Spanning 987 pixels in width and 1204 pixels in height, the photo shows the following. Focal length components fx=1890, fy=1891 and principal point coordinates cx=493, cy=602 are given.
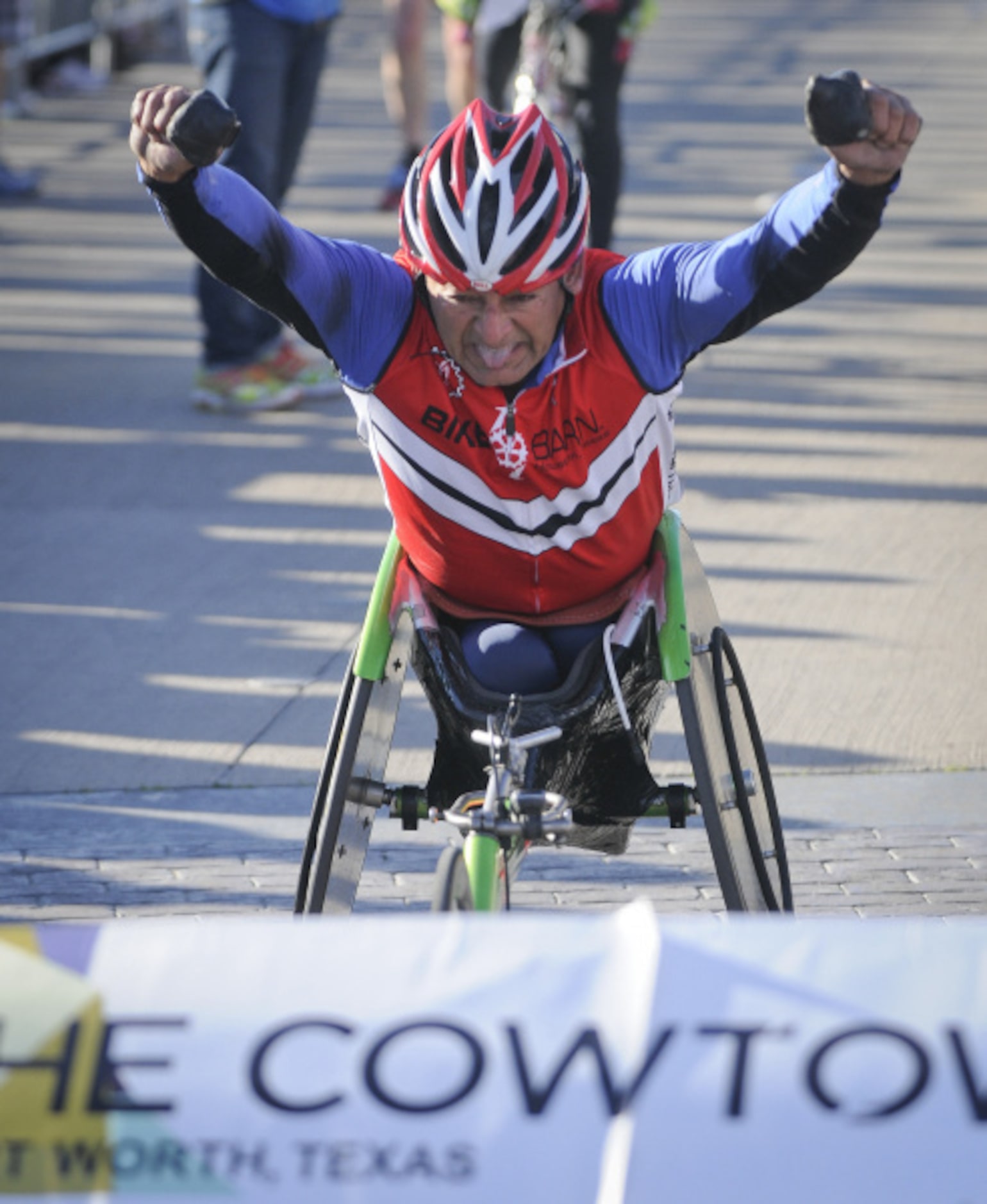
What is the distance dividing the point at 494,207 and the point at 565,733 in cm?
85

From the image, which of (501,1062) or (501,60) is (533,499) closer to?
(501,1062)

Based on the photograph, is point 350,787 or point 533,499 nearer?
point 350,787

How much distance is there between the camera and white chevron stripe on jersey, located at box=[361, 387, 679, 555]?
3129 millimetres

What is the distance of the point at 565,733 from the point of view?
10.1 ft

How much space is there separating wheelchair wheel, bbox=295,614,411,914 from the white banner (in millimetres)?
800

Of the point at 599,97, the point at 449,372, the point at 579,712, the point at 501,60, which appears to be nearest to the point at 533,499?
the point at 449,372

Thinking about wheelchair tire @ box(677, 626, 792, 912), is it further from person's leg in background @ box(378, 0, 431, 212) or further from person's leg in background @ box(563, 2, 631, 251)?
person's leg in background @ box(378, 0, 431, 212)

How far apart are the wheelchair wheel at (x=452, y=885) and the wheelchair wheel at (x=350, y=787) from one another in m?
0.38

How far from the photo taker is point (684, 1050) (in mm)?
2035

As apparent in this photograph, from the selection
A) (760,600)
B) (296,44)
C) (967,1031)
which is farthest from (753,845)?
(296,44)

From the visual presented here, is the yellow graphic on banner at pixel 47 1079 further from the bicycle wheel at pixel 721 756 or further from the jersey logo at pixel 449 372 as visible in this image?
the jersey logo at pixel 449 372

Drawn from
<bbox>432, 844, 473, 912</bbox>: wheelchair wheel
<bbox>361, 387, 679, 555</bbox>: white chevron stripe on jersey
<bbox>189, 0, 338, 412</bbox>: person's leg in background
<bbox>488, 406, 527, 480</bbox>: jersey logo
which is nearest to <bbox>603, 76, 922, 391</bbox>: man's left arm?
<bbox>361, 387, 679, 555</bbox>: white chevron stripe on jersey

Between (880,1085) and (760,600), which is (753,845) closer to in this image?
(880,1085)

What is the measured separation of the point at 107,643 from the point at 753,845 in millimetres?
2646
